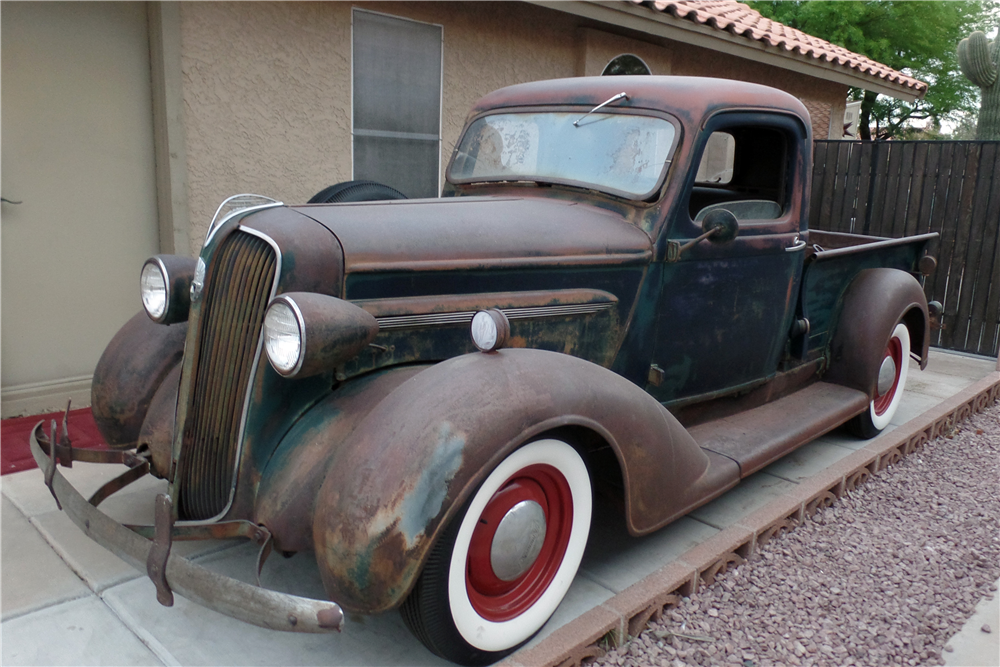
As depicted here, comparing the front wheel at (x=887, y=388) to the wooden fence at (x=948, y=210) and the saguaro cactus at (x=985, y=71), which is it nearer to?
the wooden fence at (x=948, y=210)

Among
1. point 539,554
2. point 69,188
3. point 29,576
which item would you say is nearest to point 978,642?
point 539,554

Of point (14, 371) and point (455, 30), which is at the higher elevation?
point (455, 30)

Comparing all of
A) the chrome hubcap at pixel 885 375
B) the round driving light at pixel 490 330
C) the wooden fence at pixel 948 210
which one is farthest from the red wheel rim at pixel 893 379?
the round driving light at pixel 490 330

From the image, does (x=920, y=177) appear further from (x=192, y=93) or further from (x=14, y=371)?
(x=14, y=371)

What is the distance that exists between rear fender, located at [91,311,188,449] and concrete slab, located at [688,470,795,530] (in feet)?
7.13

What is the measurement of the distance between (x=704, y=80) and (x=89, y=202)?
Answer: 332 cm

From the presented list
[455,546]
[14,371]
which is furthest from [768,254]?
[14,371]

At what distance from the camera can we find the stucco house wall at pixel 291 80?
14.3 feet

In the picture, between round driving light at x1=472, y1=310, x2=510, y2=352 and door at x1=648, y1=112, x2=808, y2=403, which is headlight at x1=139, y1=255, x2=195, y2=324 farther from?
door at x1=648, y1=112, x2=808, y2=403

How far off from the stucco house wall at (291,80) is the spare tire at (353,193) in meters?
1.18

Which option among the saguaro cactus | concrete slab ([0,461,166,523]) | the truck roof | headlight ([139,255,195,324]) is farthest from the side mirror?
the saguaro cactus

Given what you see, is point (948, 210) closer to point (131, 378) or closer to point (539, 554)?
point (539, 554)

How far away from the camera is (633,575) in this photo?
2.64 m

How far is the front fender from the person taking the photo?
1837 mm
